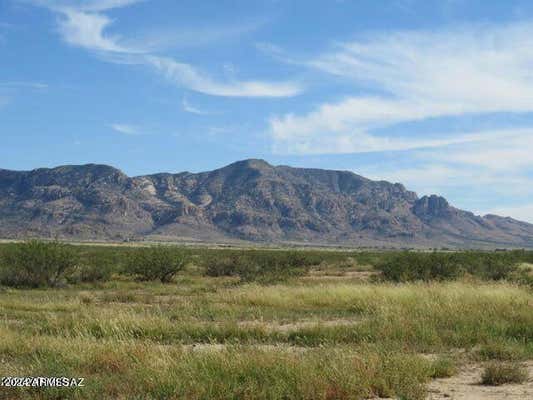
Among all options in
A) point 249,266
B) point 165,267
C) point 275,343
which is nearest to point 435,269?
point 249,266

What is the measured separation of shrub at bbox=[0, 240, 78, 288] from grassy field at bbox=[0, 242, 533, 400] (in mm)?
9812

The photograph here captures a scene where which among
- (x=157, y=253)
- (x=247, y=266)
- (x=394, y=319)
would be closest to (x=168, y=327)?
(x=394, y=319)

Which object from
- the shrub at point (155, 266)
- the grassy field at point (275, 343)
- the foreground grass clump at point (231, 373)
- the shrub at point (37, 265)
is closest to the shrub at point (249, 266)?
the shrub at point (155, 266)

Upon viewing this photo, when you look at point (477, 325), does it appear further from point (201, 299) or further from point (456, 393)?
point (201, 299)

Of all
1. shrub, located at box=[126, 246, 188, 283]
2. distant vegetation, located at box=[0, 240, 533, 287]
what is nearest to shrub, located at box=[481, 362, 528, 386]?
distant vegetation, located at box=[0, 240, 533, 287]

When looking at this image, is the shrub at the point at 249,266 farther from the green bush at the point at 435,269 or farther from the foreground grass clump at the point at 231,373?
the foreground grass clump at the point at 231,373

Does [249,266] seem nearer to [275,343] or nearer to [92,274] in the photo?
[92,274]

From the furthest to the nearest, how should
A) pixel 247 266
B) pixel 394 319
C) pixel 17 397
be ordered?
pixel 247 266 → pixel 394 319 → pixel 17 397

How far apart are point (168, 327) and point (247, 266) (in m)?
30.6

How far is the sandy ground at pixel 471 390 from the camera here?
8523mm

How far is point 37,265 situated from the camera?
32.4 meters

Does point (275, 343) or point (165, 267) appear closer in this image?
point (275, 343)

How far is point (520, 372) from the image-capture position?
955 cm

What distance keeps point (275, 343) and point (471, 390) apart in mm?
4831
